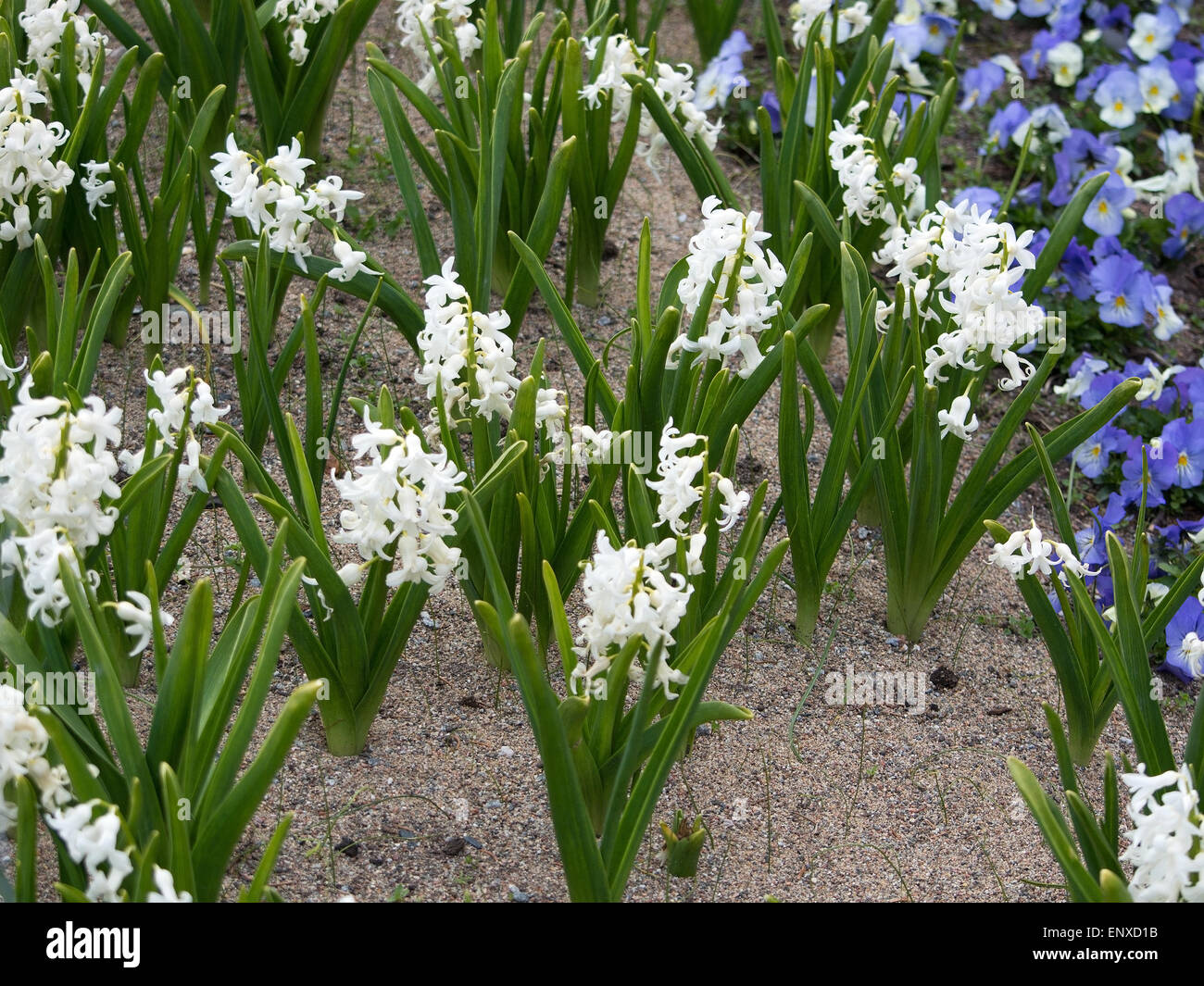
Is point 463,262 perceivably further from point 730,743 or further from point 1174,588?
point 1174,588

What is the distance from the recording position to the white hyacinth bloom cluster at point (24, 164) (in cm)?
251

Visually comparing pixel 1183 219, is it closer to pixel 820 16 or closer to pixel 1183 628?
pixel 820 16

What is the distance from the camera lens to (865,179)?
282 cm

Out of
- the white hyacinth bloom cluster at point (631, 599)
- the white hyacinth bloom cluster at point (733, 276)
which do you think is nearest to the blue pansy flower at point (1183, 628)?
the white hyacinth bloom cluster at point (733, 276)

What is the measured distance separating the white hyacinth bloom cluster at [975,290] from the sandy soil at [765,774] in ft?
1.89

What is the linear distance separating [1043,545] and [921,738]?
0.51m

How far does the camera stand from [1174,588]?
7.48ft

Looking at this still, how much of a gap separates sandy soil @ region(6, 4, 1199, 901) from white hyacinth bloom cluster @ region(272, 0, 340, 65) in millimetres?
927

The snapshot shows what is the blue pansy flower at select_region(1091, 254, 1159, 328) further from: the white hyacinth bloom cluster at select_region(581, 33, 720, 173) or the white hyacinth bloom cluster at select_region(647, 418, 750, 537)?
the white hyacinth bloom cluster at select_region(647, 418, 750, 537)

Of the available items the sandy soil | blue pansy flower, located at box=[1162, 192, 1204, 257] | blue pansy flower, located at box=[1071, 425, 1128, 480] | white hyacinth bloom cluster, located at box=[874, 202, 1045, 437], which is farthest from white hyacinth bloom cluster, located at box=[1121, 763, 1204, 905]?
blue pansy flower, located at box=[1162, 192, 1204, 257]

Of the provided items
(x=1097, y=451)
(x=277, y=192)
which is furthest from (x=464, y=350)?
(x=1097, y=451)

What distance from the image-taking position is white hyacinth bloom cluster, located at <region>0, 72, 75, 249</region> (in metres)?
2.51

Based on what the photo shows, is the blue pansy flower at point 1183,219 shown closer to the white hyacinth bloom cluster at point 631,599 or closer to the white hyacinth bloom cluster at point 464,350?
the white hyacinth bloom cluster at point 464,350
